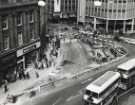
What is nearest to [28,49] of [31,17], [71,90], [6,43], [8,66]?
[6,43]

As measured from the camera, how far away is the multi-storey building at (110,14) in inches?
3952

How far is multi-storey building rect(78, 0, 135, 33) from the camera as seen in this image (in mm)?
100375

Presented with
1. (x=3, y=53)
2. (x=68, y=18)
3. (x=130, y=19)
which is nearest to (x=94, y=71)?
(x=3, y=53)

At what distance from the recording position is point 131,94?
44844 mm

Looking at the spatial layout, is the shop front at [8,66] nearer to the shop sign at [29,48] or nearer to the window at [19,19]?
the shop sign at [29,48]

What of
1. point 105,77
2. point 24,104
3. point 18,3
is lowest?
point 24,104

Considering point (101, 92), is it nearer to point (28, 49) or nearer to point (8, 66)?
point (8, 66)

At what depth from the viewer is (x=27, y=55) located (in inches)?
2226

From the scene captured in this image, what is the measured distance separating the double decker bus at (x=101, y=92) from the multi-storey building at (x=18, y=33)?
19.0 m

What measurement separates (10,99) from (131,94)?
2063 cm

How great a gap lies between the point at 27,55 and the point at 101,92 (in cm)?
2558

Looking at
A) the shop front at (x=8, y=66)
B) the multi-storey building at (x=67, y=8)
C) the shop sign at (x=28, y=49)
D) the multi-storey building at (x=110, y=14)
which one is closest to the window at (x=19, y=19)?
the shop sign at (x=28, y=49)

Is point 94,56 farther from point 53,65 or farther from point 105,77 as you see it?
point 105,77

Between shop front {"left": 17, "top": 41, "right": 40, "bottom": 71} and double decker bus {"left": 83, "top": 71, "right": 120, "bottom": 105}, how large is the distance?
21.0 m
